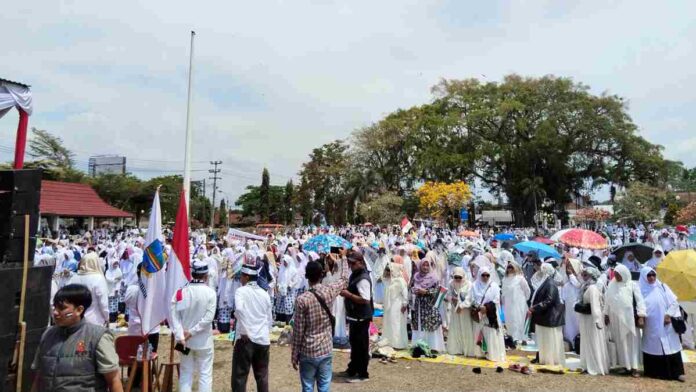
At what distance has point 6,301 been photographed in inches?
152

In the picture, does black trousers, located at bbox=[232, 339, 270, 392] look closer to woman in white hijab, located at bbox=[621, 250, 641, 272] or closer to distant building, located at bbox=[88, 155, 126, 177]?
woman in white hijab, located at bbox=[621, 250, 641, 272]

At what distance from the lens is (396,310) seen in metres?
7.80

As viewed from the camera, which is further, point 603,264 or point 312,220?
point 312,220

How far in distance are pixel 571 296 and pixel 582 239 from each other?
336 cm

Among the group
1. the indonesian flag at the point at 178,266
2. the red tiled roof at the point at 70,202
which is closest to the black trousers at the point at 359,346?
the indonesian flag at the point at 178,266

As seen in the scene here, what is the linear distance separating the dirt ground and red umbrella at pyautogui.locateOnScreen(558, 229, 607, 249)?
162 inches

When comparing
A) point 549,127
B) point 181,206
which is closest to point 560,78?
point 549,127

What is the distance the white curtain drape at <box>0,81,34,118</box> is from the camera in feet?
17.1

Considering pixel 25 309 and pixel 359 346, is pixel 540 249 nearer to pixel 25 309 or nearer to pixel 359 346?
pixel 359 346

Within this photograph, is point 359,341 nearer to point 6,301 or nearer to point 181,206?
point 181,206

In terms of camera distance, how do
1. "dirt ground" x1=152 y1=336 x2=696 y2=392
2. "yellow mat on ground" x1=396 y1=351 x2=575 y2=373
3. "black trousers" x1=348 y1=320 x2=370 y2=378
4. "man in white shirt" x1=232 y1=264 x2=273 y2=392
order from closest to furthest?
1. "man in white shirt" x1=232 y1=264 x2=273 y2=392
2. "dirt ground" x1=152 y1=336 x2=696 y2=392
3. "black trousers" x1=348 y1=320 x2=370 y2=378
4. "yellow mat on ground" x1=396 y1=351 x2=575 y2=373

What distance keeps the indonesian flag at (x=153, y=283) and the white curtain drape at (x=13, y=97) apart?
6.69 feet

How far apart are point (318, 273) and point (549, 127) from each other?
37437 mm

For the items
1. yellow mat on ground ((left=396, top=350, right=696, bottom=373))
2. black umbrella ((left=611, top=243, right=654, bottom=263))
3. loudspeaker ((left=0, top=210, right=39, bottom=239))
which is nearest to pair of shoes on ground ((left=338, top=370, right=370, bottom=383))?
yellow mat on ground ((left=396, top=350, right=696, bottom=373))
